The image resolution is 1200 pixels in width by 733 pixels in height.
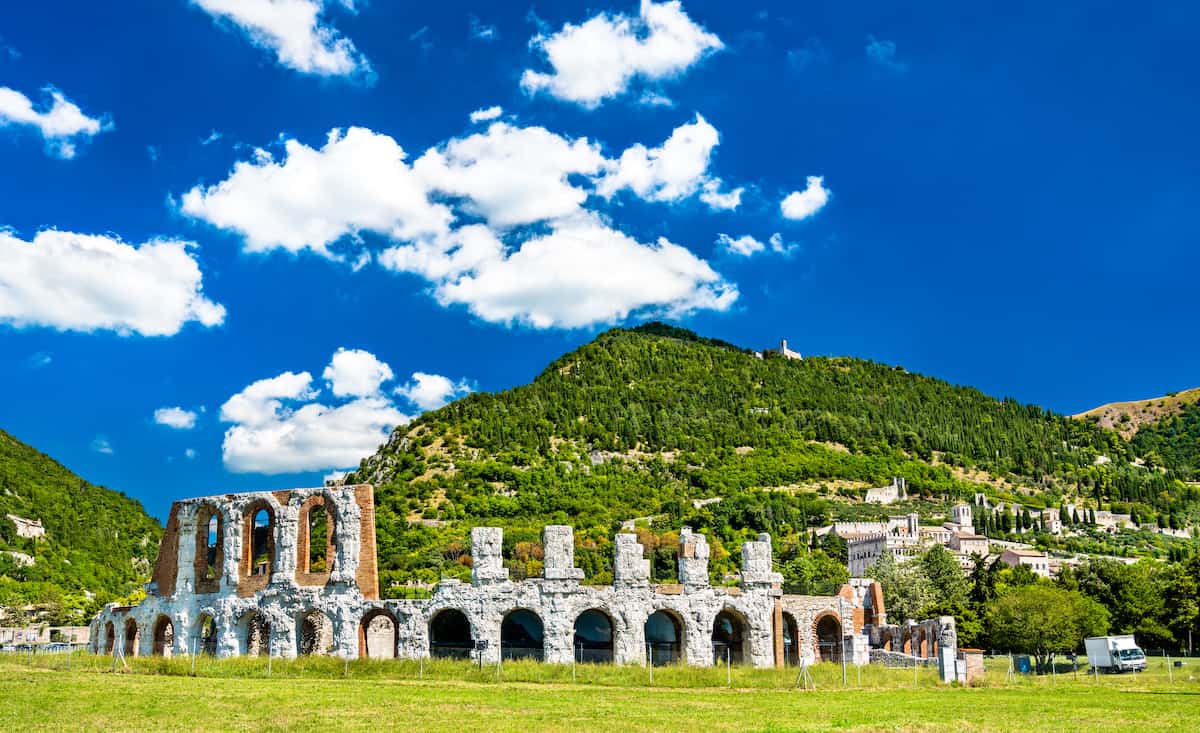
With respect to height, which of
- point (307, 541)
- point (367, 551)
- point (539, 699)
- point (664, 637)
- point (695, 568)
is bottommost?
point (539, 699)

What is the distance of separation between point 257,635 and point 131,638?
8000mm

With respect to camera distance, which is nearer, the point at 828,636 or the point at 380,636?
the point at 380,636

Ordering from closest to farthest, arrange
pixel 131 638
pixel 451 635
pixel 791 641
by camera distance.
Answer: pixel 451 635 → pixel 791 641 → pixel 131 638

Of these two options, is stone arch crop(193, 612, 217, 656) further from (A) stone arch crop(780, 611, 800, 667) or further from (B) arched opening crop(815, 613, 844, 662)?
(B) arched opening crop(815, 613, 844, 662)

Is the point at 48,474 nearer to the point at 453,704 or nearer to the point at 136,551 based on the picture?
the point at 136,551

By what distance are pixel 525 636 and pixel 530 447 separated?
428ft

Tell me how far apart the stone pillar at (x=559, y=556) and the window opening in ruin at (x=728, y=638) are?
21.5 ft

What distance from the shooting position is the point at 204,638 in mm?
47250

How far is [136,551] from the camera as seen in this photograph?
427ft

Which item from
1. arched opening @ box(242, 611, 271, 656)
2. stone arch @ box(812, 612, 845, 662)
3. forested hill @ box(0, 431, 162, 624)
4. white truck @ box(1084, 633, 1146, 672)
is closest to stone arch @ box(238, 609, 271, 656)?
arched opening @ box(242, 611, 271, 656)

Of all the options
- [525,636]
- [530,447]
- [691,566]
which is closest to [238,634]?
[525,636]

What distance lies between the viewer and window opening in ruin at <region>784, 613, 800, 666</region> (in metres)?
46.2

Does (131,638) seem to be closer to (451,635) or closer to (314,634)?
(314,634)

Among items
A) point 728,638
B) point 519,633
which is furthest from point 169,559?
point 728,638
